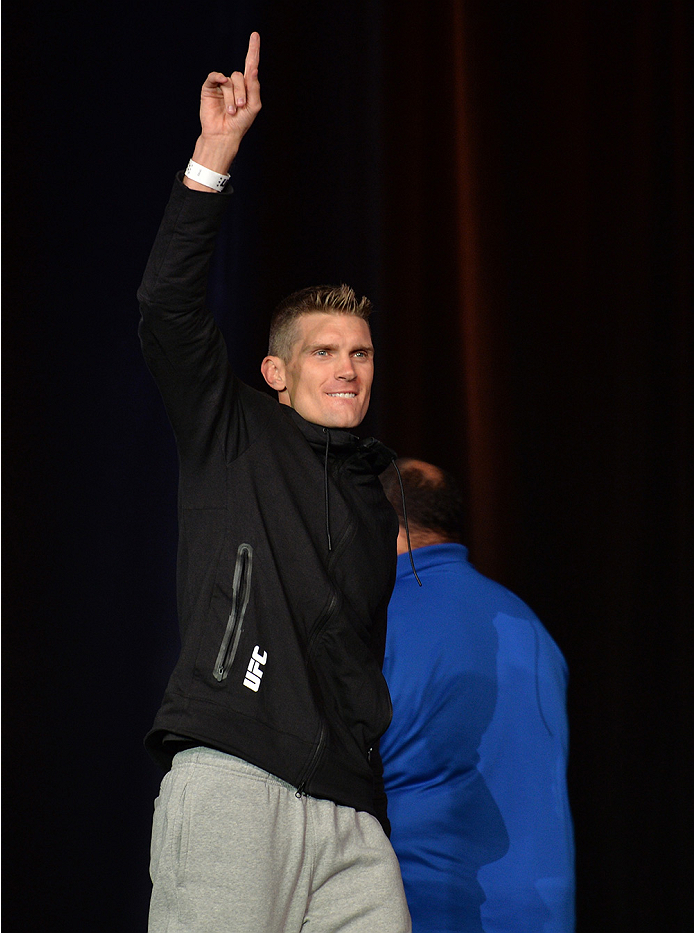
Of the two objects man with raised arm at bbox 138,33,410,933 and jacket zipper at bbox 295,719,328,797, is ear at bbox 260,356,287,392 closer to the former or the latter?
man with raised arm at bbox 138,33,410,933

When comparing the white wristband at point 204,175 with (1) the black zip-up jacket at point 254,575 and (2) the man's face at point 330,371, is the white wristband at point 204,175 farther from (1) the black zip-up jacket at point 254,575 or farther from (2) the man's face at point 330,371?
(2) the man's face at point 330,371

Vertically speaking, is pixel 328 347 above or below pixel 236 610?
above

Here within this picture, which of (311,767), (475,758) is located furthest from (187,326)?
(475,758)

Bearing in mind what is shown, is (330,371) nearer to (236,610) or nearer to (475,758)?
(236,610)

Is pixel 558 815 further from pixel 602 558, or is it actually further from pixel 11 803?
pixel 11 803

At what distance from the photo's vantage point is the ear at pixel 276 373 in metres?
1.29

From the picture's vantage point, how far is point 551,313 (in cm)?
256

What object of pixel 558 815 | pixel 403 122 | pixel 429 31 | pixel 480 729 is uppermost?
pixel 429 31

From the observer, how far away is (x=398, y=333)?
2537 millimetres

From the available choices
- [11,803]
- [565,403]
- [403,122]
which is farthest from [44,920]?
[403,122]

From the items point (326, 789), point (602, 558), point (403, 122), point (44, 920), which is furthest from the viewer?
point (403, 122)

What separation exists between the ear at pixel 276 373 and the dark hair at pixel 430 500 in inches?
23.9

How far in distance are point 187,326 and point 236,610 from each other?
298 mm

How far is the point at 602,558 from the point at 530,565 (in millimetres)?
179
